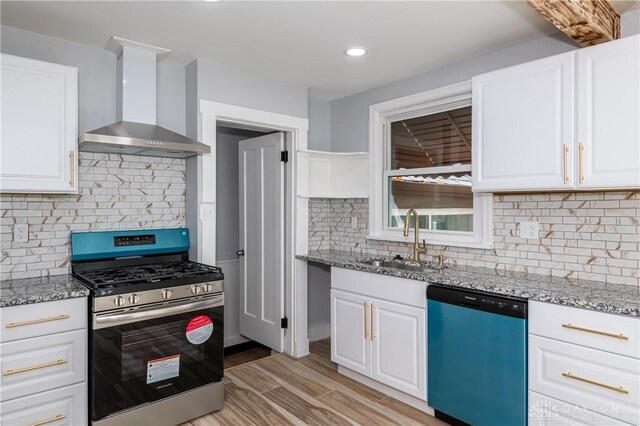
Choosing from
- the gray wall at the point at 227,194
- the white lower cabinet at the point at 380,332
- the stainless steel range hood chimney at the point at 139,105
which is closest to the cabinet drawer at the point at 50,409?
the stainless steel range hood chimney at the point at 139,105

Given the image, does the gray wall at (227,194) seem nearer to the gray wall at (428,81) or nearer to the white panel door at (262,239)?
the white panel door at (262,239)

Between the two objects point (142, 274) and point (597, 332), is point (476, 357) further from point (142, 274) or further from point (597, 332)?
point (142, 274)

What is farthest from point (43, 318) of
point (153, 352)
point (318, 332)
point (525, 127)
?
point (525, 127)

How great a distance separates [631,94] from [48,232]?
340cm

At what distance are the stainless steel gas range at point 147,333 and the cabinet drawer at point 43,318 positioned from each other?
72mm

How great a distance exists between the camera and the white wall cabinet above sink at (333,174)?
142 inches

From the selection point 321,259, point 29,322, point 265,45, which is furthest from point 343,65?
point 29,322

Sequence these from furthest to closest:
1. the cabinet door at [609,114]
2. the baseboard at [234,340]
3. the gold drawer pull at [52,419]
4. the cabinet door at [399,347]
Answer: the baseboard at [234,340] → the cabinet door at [399,347] → the gold drawer pull at [52,419] → the cabinet door at [609,114]

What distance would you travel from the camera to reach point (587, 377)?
74.5 inches

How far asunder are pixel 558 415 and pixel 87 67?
137 inches

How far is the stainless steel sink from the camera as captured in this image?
9.74 feet

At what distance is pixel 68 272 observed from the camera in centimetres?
268

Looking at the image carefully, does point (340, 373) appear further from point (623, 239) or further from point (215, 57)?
point (215, 57)

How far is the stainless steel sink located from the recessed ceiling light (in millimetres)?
1568
